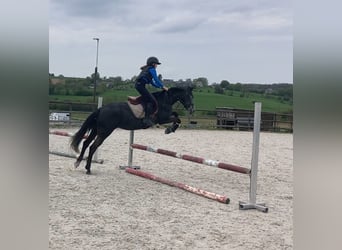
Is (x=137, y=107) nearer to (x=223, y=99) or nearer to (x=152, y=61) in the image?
(x=152, y=61)

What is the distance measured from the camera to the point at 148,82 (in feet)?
11.7

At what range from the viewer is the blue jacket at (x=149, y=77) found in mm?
3494

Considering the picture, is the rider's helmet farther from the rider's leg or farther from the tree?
the tree

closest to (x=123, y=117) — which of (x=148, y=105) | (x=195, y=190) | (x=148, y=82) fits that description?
(x=148, y=105)

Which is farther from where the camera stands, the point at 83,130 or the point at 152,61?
the point at 83,130

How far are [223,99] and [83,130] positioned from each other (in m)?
1.89

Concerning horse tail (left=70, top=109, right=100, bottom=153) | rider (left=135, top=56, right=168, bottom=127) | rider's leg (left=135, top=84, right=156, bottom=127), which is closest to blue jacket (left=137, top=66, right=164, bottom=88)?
rider (left=135, top=56, right=168, bottom=127)

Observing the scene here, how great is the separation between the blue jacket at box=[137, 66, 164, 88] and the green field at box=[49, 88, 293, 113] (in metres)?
0.16

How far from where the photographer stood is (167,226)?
234cm

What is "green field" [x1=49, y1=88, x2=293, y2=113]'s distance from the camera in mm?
1336
